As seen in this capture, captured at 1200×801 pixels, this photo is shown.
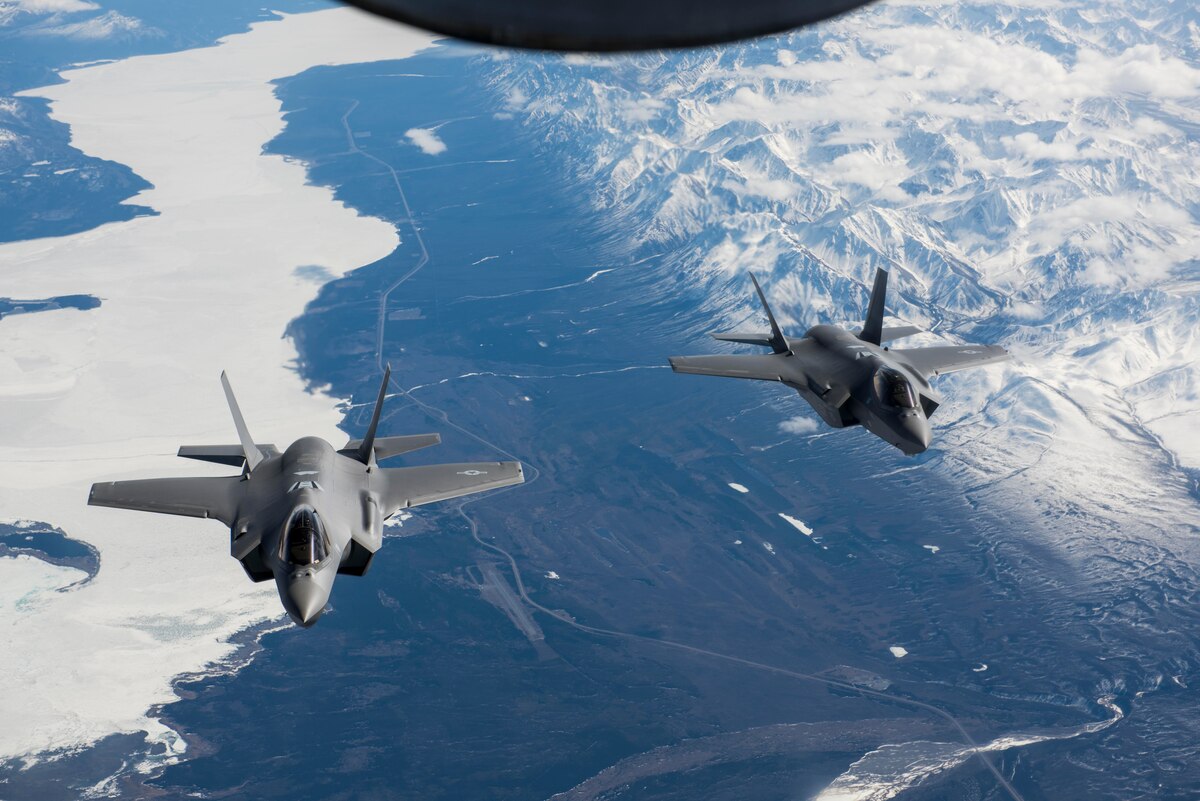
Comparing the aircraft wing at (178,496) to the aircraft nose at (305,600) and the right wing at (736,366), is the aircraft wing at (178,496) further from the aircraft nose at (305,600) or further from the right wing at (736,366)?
the right wing at (736,366)

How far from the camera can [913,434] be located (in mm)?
24281

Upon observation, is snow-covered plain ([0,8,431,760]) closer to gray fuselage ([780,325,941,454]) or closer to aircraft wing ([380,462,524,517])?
aircraft wing ([380,462,524,517])

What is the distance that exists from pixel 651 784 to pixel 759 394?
9112 cm

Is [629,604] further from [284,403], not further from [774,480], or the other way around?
[284,403]

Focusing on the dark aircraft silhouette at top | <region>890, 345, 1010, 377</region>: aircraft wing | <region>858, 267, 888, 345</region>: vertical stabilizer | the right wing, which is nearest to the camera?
the dark aircraft silhouette at top

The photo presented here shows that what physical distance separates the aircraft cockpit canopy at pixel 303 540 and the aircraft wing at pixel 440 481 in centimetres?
310

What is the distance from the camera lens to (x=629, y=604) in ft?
429

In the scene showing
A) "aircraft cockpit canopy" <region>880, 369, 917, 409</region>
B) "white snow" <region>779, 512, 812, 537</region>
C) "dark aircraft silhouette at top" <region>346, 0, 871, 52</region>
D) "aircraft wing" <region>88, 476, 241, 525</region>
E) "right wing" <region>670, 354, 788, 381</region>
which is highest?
"dark aircraft silhouette at top" <region>346, 0, 871, 52</region>

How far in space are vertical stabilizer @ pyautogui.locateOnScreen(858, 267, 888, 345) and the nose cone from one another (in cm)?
294

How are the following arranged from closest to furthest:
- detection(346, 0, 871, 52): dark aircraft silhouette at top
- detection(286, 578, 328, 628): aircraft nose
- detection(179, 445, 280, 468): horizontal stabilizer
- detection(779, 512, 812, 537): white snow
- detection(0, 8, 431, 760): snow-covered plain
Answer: detection(346, 0, 871, 52): dark aircraft silhouette at top → detection(286, 578, 328, 628): aircraft nose → detection(179, 445, 280, 468): horizontal stabilizer → detection(0, 8, 431, 760): snow-covered plain → detection(779, 512, 812, 537): white snow

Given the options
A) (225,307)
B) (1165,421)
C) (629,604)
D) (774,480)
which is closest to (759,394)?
(774,480)

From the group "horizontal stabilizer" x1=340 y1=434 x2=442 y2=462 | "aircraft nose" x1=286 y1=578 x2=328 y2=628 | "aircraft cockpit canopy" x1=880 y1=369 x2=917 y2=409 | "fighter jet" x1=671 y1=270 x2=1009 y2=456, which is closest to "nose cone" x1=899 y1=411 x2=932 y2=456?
"fighter jet" x1=671 y1=270 x2=1009 y2=456

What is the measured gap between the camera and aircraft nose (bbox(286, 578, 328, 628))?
19.6 m

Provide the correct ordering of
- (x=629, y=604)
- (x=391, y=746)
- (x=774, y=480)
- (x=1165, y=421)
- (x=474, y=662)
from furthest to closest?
(x=1165, y=421)
(x=774, y=480)
(x=629, y=604)
(x=474, y=662)
(x=391, y=746)
